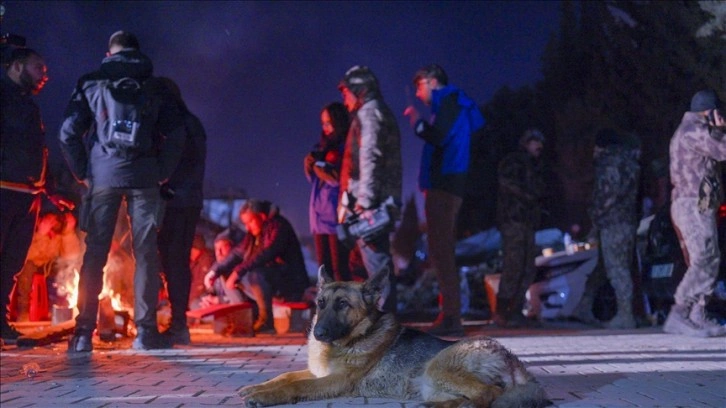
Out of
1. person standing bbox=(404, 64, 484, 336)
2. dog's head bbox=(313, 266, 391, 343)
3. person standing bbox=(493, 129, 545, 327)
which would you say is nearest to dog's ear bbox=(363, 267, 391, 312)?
dog's head bbox=(313, 266, 391, 343)

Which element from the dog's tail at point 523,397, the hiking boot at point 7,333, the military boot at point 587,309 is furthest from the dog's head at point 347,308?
the military boot at point 587,309

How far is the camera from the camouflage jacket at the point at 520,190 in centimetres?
934

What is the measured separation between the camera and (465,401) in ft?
10.8

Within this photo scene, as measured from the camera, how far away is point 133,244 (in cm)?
660

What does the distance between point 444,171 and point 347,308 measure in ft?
12.5

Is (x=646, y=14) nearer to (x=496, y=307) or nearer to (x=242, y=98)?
(x=496, y=307)

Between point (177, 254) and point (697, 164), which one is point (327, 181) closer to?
point (177, 254)

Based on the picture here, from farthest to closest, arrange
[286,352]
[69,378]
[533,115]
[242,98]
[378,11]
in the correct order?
[533,115] → [242,98] → [378,11] → [286,352] → [69,378]

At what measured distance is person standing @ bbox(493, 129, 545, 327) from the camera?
9.26 m

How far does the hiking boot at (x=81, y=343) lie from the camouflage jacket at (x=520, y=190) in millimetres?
5055

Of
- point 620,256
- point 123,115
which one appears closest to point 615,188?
point 620,256

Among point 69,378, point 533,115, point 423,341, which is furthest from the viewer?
point 533,115

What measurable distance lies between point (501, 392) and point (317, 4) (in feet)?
36.7

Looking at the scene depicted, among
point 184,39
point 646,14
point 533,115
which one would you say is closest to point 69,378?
point 646,14
